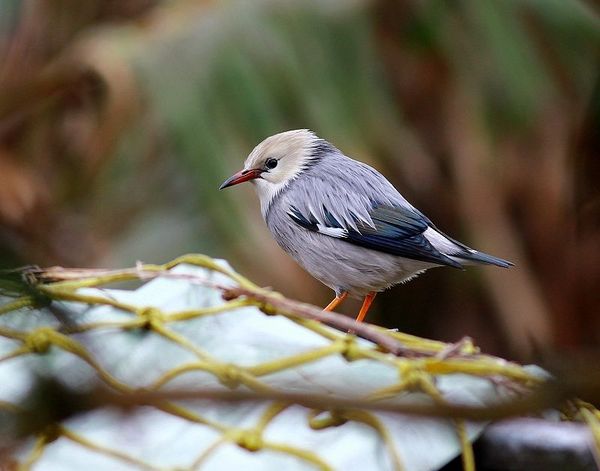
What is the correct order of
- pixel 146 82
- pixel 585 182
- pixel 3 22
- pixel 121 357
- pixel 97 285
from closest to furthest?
pixel 121 357
pixel 97 285
pixel 146 82
pixel 585 182
pixel 3 22

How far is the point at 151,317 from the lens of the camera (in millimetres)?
1400

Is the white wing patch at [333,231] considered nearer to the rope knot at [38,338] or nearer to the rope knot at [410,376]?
the rope knot at [410,376]

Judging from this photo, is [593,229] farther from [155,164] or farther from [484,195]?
[155,164]

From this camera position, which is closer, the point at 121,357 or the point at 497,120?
the point at 121,357

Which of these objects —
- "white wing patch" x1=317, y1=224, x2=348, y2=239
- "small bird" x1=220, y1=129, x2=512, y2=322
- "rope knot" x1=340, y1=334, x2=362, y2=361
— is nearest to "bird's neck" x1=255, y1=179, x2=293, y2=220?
"small bird" x1=220, y1=129, x2=512, y2=322

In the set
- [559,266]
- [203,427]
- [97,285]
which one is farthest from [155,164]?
[203,427]

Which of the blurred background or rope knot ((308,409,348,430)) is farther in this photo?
the blurred background

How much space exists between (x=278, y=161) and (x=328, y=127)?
2.33 ft

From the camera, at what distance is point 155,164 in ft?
13.3

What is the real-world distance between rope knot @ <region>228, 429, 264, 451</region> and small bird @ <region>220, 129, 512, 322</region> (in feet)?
4.70

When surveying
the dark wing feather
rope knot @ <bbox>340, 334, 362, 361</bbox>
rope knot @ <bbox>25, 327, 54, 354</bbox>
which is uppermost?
rope knot @ <bbox>25, 327, 54, 354</bbox>

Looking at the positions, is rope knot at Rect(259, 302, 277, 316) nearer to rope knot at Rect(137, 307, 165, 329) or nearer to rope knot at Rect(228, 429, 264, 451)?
rope knot at Rect(137, 307, 165, 329)

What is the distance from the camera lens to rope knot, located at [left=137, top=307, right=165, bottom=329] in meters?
1.39

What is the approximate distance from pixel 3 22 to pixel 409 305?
6.74ft
